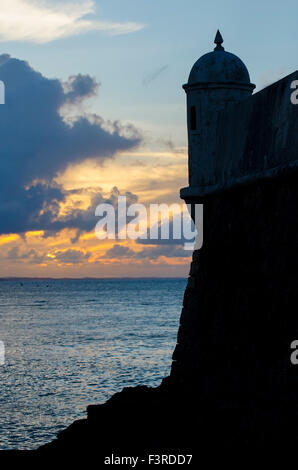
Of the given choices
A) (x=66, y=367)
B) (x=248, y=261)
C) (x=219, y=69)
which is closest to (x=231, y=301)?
(x=248, y=261)

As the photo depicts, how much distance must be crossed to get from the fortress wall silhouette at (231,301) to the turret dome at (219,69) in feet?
0.08

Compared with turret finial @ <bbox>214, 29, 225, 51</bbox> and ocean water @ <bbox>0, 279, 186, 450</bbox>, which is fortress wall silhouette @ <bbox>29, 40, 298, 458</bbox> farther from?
ocean water @ <bbox>0, 279, 186, 450</bbox>

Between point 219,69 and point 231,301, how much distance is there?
4.50m

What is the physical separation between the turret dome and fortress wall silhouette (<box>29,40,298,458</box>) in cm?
2

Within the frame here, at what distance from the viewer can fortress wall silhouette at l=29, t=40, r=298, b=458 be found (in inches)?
352

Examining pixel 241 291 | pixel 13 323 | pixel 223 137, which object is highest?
pixel 223 137

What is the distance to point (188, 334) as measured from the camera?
497 inches

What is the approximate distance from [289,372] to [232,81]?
20.2 feet

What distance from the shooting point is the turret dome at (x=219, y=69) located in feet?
41.5

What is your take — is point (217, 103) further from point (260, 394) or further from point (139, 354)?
point (139, 354)

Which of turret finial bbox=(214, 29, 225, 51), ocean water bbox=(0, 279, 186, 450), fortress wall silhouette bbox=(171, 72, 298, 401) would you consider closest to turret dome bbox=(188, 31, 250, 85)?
turret finial bbox=(214, 29, 225, 51)

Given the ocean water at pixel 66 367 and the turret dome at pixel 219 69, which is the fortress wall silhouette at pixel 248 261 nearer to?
the turret dome at pixel 219 69

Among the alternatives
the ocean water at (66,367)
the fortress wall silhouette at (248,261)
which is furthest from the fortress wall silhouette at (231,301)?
the ocean water at (66,367)
